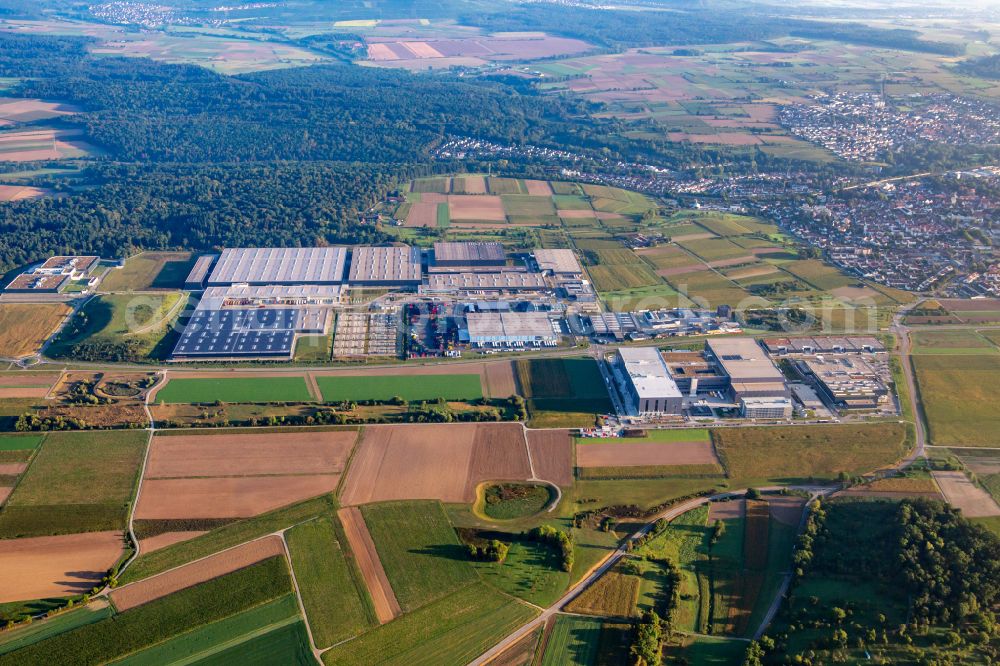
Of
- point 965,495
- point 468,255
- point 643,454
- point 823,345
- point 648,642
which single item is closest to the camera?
point 648,642

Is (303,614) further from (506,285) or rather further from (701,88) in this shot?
(701,88)

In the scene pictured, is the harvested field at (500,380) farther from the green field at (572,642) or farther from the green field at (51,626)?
the green field at (51,626)

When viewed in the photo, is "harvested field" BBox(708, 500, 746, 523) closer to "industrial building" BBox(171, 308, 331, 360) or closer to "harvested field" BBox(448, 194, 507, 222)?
"industrial building" BBox(171, 308, 331, 360)

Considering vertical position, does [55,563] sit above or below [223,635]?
below

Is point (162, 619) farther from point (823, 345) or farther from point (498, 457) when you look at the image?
point (823, 345)

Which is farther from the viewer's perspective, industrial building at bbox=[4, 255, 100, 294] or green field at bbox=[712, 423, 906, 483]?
industrial building at bbox=[4, 255, 100, 294]

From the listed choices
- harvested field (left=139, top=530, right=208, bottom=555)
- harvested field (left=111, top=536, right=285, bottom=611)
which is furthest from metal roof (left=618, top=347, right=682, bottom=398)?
harvested field (left=139, top=530, right=208, bottom=555)

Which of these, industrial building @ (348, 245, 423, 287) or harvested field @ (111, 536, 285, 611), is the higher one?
harvested field @ (111, 536, 285, 611)

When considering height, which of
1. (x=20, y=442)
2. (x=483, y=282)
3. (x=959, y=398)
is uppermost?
(x=959, y=398)

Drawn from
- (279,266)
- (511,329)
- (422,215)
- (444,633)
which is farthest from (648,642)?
(422,215)
